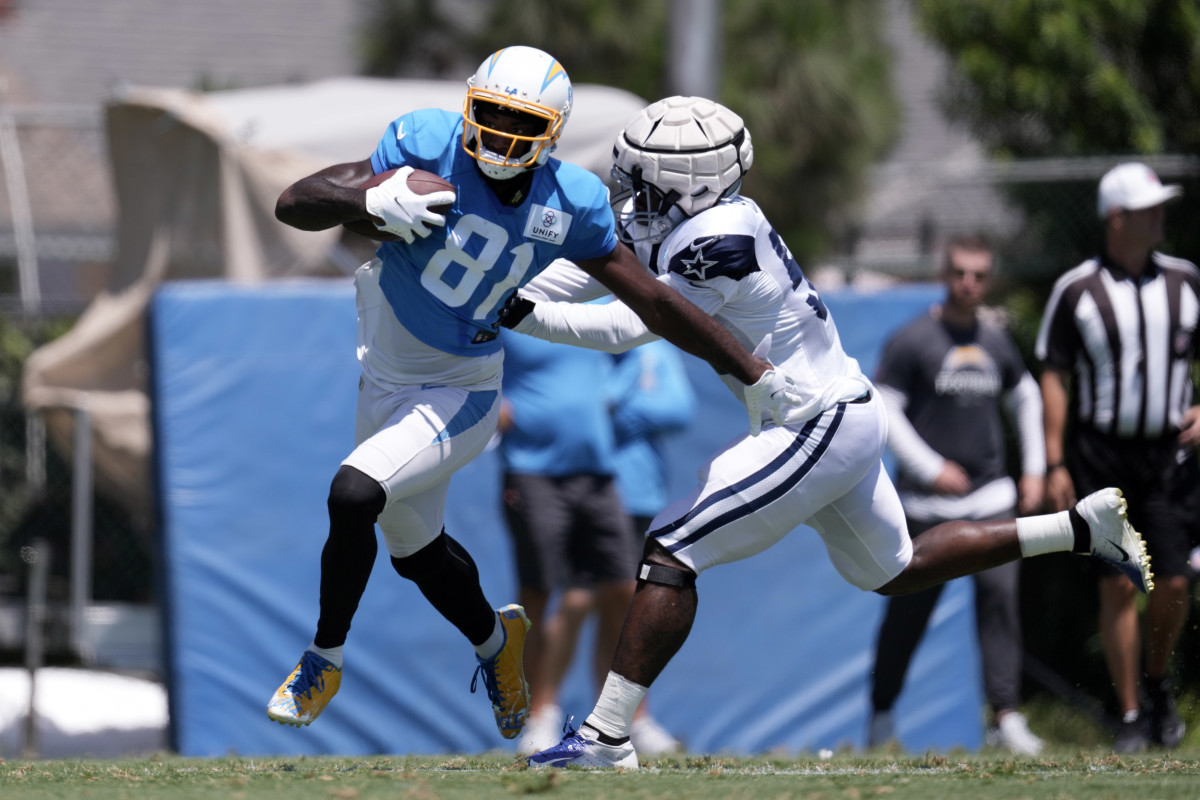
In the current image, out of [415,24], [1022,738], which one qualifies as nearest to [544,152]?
[1022,738]

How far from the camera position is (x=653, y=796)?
3.32 meters

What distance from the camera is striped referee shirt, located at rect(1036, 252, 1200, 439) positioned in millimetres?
5711

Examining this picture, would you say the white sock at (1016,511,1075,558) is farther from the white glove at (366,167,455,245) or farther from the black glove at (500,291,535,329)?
the white glove at (366,167,455,245)

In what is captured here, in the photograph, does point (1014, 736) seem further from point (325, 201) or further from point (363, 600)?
point (325, 201)

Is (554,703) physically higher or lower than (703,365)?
lower

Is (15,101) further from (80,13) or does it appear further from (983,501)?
(983,501)

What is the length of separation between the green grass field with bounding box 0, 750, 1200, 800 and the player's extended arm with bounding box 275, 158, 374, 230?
1.42 m

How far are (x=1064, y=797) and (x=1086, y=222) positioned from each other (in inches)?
198

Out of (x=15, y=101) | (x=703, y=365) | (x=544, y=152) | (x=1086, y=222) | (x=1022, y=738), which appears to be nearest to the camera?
(x=544, y=152)

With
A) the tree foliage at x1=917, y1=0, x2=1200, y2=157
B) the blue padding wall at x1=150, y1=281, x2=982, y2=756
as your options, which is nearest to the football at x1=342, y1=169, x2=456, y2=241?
the blue padding wall at x1=150, y1=281, x2=982, y2=756

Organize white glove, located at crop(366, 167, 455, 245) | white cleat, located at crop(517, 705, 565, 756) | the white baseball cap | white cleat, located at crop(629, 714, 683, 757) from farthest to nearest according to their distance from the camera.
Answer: white cleat, located at crop(629, 714, 683, 757) < white cleat, located at crop(517, 705, 565, 756) < the white baseball cap < white glove, located at crop(366, 167, 455, 245)

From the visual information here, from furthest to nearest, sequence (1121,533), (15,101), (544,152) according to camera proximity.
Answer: (15,101) < (1121,533) < (544,152)

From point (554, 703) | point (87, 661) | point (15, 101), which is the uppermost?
point (15, 101)

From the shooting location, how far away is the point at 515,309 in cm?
406
